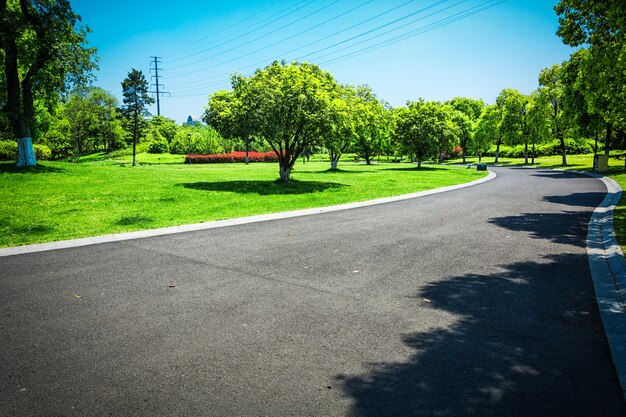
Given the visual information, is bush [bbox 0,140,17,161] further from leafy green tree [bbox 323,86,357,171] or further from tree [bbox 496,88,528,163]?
tree [bbox 496,88,528,163]

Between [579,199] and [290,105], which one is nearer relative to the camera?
[579,199]

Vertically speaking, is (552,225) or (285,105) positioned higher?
(285,105)

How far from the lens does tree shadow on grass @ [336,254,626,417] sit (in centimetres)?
277

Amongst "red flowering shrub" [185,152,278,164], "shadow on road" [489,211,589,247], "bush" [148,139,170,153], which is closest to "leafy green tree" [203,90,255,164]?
"shadow on road" [489,211,589,247]

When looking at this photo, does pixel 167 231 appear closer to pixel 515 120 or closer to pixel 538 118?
pixel 538 118

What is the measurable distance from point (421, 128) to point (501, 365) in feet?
122

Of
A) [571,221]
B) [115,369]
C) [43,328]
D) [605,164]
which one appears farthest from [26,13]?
[605,164]

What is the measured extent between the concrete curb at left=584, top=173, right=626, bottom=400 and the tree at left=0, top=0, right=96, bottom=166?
88.9 feet

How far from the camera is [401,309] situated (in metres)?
4.58

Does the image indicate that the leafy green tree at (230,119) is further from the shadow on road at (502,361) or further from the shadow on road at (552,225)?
the shadow on road at (502,361)

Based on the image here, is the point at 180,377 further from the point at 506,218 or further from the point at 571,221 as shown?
the point at 571,221

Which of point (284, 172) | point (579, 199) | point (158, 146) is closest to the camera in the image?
point (579, 199)

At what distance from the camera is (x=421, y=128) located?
37.5m

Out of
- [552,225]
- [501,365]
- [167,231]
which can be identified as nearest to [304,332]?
[501,365]
